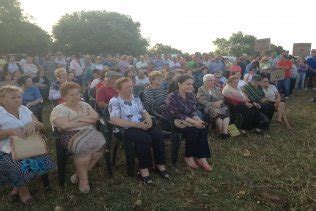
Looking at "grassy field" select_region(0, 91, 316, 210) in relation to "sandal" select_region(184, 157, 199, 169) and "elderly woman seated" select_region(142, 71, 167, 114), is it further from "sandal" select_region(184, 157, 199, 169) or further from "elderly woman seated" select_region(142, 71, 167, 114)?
"elderly woman seated" select_region(142, 71, 167, 114)

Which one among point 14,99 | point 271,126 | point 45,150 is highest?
point 14,99

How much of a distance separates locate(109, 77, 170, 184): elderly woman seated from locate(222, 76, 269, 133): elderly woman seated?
9.39ft

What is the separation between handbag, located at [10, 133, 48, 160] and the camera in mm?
3867

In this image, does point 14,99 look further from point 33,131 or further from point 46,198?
point 46,198

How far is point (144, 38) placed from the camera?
1762 inches

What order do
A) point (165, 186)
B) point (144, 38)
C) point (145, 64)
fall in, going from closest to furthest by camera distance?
point (165, 186) → point (145, 64) → point (144, 38)

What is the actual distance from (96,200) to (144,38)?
41914 millimetres

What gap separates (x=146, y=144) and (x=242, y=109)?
3.43 meters

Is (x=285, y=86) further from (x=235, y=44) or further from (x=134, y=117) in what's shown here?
(x=235, y=44)

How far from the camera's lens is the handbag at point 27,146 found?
3867 millimetres

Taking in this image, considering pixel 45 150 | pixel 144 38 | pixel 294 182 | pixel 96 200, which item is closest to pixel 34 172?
pixel 45 150

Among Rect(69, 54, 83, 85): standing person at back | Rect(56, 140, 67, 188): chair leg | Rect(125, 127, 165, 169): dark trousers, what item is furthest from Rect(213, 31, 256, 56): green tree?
Rect(56, 140, 67, 188): chair leg

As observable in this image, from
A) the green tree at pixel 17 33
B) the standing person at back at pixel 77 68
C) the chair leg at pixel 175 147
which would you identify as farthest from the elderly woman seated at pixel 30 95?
the green tree at pixel 17 33

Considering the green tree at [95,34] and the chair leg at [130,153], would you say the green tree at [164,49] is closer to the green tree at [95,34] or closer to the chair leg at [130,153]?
the green tree at [95,34]
